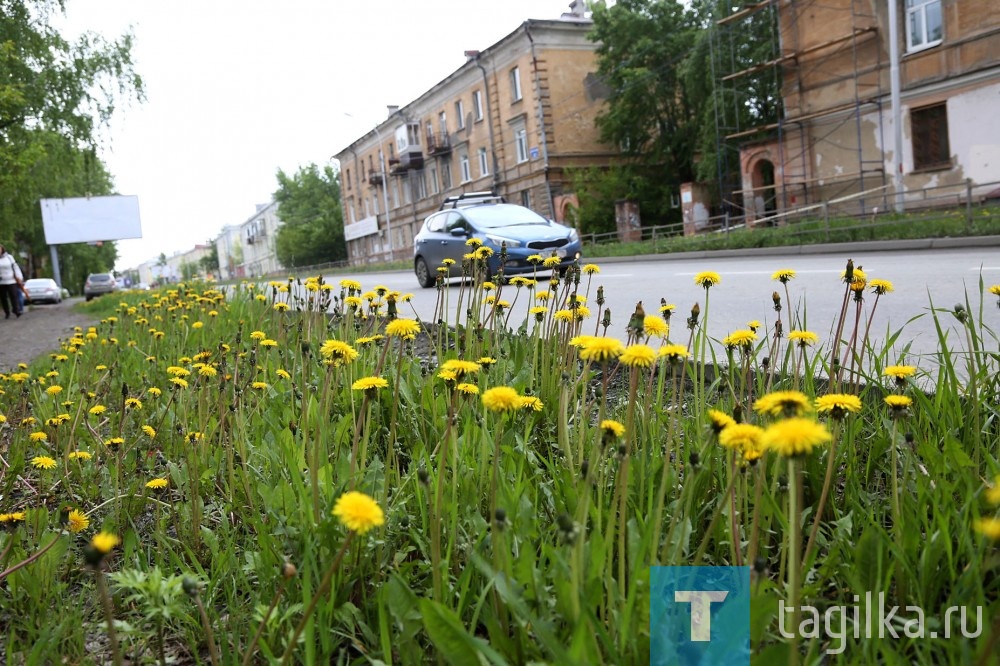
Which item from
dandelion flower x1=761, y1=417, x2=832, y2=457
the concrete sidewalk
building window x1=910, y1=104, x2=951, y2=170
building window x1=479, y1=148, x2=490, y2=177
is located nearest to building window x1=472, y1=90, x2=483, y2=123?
building window x1=479, y1=148, x2=490, y2=177

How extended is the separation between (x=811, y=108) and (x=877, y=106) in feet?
8.51

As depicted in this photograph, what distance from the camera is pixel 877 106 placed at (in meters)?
23.3

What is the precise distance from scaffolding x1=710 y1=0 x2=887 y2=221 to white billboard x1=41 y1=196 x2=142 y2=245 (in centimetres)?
3470

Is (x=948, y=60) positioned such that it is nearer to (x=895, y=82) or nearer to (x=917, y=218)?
(x=895, y=82)

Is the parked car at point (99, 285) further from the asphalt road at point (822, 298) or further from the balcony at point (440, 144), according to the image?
the asphalt road at point (822, 298)

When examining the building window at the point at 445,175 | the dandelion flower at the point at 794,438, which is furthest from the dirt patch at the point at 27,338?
the building window at the point at 445,175

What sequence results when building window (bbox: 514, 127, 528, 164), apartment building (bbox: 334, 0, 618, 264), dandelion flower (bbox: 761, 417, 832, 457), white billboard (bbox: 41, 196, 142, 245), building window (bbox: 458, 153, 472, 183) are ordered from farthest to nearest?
white billboard (bbox: 41, 196, 142, 245) → building window (bbox: 458, 153, 472, 183) → building window (bbox: 514, 127, 528, 164) → apartment building (bbox: 334, 0, 618, 264) → dandelion flower (bbox: 761, 417, 832, 457)

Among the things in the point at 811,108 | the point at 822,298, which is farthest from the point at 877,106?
the point at 822,298

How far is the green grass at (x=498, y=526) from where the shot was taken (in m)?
1.47

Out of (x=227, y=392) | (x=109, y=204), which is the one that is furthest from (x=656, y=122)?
(x=227, y=392)

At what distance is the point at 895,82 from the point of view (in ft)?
58.9

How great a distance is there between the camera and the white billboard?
4653 cm

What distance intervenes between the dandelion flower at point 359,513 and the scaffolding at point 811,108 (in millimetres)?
22152

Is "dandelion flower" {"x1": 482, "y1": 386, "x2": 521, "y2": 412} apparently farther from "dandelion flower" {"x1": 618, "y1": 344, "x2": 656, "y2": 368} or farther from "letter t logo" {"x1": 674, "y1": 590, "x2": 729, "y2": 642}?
"letter t logo" {"x1": 674, "y1": 590, "x2": 729, "y2": 642}
